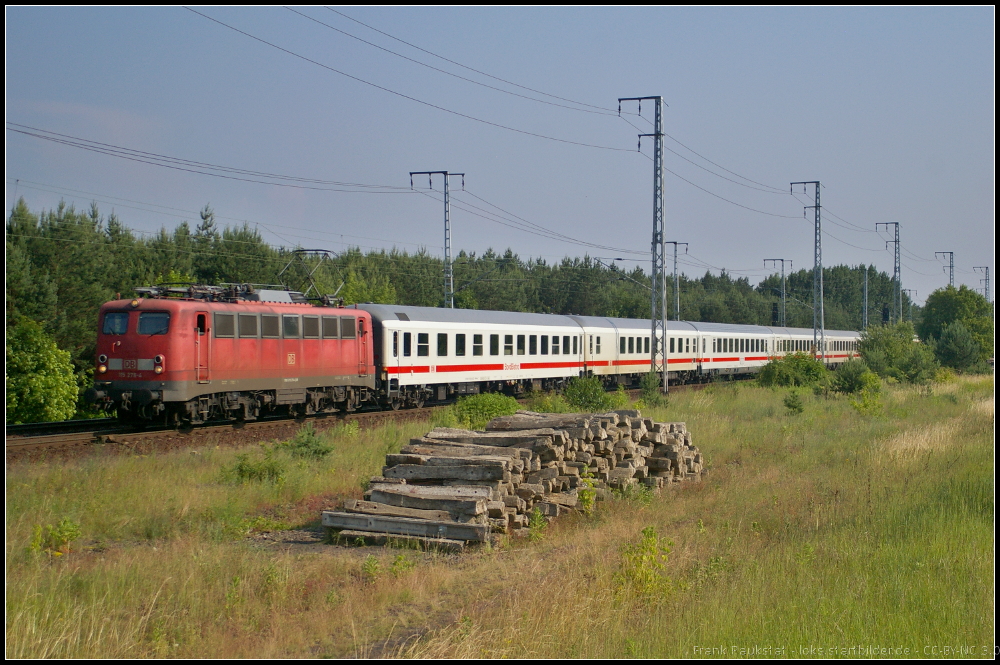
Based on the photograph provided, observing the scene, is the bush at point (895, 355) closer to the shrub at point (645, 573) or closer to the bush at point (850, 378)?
the bush at point (850, 378)

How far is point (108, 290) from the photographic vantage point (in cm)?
4050

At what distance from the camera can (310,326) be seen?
21.9 metres

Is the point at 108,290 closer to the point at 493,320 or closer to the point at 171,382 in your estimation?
the point at 493,320

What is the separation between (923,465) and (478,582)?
982 cm

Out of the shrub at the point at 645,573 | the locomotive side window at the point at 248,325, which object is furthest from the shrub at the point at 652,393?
the shrub at the point at 645,573

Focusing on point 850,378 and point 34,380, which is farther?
point 850,378

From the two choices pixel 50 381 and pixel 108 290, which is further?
pixel 108 290

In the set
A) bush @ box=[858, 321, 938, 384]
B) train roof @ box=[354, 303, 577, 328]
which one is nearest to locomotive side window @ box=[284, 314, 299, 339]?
train roof @ box=[354, 303, 577, 328]

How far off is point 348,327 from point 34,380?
11602 mm

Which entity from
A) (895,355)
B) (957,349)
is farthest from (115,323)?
(957,349)

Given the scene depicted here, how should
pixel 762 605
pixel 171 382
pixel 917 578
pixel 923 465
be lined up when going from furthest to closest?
pixel 171 382 → pixel 923 465 → pixel 917 578 → pixel 762 605

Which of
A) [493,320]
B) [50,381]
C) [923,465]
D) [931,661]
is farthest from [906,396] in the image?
[50,381]

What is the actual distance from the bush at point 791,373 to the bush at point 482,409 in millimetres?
20969

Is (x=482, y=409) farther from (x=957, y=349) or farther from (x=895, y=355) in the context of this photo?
(x=957, y=349)
